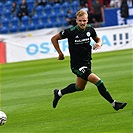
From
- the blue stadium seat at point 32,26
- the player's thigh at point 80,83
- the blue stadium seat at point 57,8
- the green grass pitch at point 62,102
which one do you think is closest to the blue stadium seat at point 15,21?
the blue stadium seat at point 32,26

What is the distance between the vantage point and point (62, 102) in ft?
43.7

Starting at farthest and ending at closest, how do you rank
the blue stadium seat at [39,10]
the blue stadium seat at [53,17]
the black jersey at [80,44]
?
the blue stadium seat at [39,10]
the blue stadium seat at [53,17]
the black jersey at [80,44]

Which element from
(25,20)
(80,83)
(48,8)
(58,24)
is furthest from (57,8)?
(80,83)

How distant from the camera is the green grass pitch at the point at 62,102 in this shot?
9.91 m

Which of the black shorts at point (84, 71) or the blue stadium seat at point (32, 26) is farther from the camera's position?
the blue stadium seat at point (32, 26)

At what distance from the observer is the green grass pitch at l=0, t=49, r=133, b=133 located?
991cm

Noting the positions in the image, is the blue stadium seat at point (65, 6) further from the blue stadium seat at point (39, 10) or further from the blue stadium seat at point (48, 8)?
the blue stadium seat at point (39, 10)

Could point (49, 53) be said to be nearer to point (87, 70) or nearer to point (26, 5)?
point (26, 5)

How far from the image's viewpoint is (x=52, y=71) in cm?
2100

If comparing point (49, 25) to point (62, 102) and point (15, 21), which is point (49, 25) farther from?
point (62, 102)

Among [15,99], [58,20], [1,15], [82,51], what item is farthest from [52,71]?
[1,15]

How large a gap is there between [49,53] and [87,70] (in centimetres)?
1685

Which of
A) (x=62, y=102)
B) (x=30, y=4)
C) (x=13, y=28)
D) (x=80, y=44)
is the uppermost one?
(x=30, y=4)

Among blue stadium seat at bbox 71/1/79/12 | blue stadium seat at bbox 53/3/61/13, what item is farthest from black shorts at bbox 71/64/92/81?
blue stadium seat at bbox 53/3/61/13
